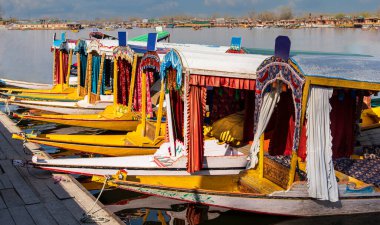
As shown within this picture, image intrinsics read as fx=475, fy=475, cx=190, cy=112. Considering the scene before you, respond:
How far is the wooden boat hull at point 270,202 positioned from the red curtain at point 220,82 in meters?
2.39

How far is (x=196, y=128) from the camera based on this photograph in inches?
428

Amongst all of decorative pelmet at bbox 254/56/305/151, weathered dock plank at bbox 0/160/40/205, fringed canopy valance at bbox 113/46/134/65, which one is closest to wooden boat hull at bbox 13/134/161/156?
weathered dock plank at bbox 0/160/40/205

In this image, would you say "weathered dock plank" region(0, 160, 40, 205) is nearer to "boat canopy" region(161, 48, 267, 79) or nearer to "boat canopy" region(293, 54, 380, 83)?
"boat canopy" region(161, 48, 267, 79)

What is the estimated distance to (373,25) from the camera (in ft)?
462

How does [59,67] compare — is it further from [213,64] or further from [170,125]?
[213,64]

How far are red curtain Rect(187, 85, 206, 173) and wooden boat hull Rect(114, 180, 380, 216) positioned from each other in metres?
0.87

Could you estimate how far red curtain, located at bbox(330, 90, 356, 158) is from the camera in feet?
40.2

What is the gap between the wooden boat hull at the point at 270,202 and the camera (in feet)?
33.2

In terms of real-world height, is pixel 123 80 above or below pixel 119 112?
above

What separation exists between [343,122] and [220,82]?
383 cm

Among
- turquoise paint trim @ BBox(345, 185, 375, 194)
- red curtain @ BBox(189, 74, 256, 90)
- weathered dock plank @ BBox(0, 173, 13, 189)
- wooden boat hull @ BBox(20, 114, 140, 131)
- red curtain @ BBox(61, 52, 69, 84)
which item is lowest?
weathered dock plank @ BBox(0, 173, 13, 189)

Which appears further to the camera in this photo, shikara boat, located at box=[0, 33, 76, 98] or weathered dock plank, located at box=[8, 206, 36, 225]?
shikara boat, located at box=[0, 33, 76, 98]

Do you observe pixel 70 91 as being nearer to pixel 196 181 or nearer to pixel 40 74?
pixel 196 181

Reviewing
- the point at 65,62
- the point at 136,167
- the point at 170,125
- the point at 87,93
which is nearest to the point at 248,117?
the point at 170,125
